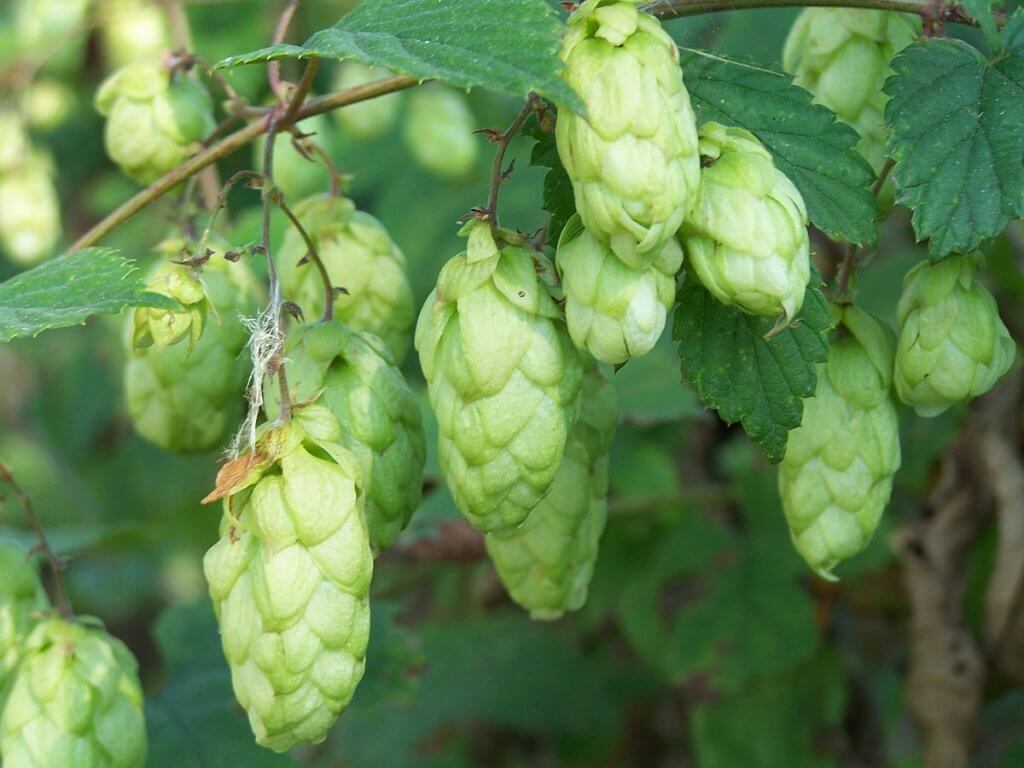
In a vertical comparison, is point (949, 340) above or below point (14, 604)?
above

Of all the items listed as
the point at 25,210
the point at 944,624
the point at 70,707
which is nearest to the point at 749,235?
the point at 70,707

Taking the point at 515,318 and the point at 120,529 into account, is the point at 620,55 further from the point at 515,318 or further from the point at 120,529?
the point at 120,529

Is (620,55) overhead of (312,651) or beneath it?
overhead

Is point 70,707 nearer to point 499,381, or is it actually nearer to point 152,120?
point 499,381

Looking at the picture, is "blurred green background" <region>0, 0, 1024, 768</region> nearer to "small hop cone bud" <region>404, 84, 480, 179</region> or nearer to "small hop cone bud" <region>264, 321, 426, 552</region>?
"small hop cone bud" <region>404, 84, 480, 179</region>

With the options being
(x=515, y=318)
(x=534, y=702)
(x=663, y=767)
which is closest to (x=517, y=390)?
(x=515, y=318)

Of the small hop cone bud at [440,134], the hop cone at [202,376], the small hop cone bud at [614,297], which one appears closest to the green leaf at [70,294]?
the hop cone at [202,376]

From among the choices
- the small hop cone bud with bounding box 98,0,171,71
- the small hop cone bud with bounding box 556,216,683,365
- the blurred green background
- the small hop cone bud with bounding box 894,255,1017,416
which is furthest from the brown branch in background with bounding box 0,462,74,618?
the small hop cone bud with bounding box 98,0,171,71
